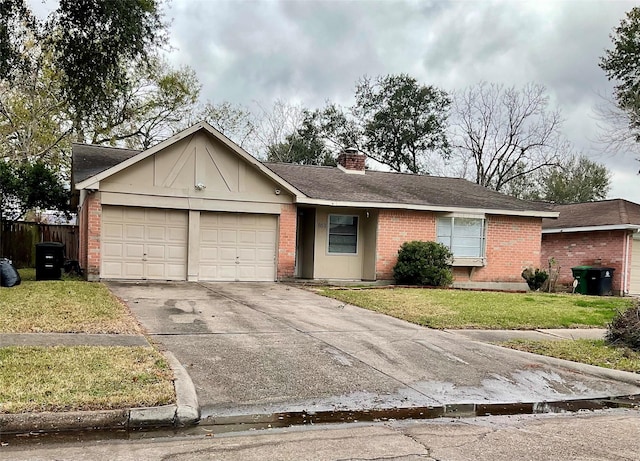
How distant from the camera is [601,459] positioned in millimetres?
4352

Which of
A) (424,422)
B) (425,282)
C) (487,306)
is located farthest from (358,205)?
(424,422)

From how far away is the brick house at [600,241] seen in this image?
19.7m

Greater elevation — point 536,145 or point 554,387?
point 536,145

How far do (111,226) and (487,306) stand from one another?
10127 millimetres

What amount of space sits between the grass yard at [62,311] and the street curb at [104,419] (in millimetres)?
3350

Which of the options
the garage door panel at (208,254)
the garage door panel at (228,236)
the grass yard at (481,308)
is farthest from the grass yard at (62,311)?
the grass yard at (481,308)

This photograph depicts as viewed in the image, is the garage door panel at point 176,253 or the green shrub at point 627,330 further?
the garage door panel at point 176,253

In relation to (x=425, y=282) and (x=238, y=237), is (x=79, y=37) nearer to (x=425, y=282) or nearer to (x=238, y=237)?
(x=238, y=237)

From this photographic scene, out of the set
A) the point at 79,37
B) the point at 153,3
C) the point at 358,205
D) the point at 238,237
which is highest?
the point at 153,3

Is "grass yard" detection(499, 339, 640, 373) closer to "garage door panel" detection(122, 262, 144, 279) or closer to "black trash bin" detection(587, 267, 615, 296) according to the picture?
"garage door panel" detection(122, 262, 144, 279)

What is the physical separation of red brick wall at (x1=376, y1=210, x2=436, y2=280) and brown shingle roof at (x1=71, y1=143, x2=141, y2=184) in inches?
335

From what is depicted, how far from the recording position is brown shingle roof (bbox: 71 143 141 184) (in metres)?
15.5

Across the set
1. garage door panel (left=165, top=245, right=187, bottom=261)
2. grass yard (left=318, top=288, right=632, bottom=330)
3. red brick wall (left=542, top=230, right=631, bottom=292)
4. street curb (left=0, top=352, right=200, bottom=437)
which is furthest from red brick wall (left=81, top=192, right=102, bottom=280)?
red brick wall (left=542, top=230, right=631, bottom=292)

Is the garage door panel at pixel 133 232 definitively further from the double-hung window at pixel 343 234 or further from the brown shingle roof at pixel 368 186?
the double-hung window at pixel 343 234
